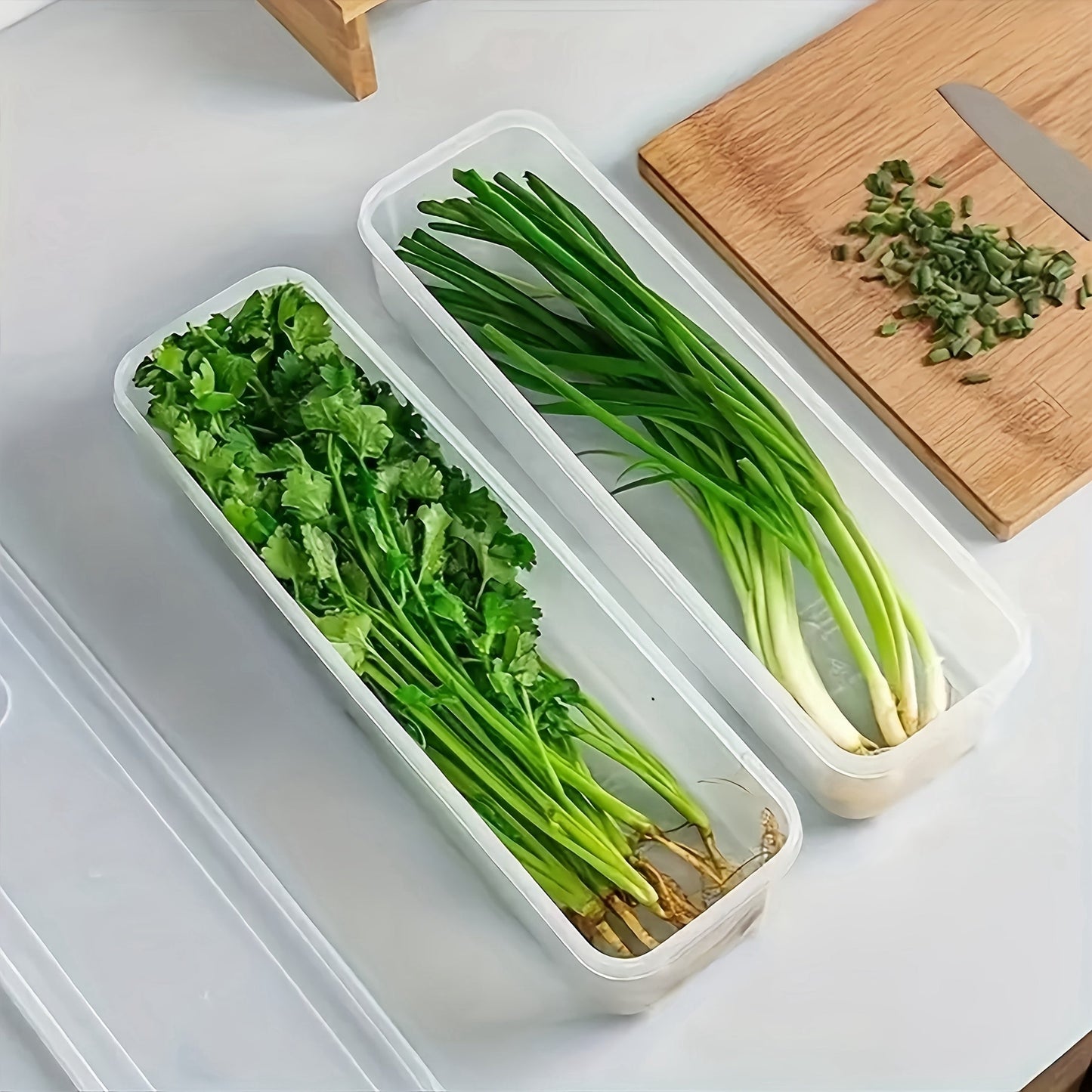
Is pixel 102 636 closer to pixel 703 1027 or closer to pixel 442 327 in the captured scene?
pixel 442 327

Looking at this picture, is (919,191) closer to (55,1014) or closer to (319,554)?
(319,554)

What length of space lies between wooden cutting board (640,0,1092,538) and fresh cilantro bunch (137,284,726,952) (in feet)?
1.02

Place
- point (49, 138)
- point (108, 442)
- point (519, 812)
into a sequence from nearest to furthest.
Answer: point (519, 812) < point (108, 442) < point (49, 138)

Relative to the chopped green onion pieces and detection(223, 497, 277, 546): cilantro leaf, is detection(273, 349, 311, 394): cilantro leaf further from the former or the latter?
the chopped green onion pieces

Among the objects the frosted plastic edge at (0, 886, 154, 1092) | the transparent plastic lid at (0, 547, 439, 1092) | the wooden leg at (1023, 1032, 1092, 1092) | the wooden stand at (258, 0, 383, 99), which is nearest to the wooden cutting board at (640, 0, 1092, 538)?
the wooden stand at (258, 0, 383, 99)

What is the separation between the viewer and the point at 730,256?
1.19 m

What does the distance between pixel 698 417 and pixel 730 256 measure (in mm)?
196

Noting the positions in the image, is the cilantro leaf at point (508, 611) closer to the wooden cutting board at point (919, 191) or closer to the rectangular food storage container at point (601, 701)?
the rectangular food storage container at point (601, 701)

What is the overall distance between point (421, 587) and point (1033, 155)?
62cm

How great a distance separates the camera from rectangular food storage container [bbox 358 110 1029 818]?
3.21 ft

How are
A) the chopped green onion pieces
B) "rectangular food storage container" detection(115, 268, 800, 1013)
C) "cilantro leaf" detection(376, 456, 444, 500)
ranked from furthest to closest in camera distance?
the chopped green onion pieces
"cilantro leaf" detection(376, 456, 444, 500)
"rectangular food storage container" detection(115, 268, 800, 1013)

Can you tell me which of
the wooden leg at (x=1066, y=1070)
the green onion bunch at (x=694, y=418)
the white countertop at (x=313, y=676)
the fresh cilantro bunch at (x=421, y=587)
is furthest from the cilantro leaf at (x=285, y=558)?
the wooden leg at (x=1066, y=1070)

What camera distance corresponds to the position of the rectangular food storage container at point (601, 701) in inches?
35.2

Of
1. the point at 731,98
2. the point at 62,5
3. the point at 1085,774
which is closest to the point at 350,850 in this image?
the point at 1085,774
